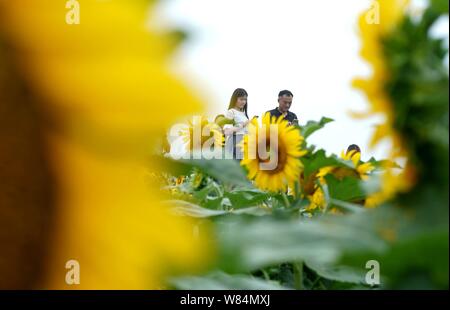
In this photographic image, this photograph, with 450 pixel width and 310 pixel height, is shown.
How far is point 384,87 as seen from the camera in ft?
1.33

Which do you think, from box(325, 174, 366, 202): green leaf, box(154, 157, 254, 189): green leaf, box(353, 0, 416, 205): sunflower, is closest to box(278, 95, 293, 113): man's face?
box(325, 174, 366, 202): green leaf

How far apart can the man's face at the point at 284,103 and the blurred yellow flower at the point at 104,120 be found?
2.38m

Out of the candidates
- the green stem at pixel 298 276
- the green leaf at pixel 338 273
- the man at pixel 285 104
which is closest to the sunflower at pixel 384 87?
the green leaf at pixel 338 273

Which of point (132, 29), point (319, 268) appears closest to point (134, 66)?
point (132, 29)

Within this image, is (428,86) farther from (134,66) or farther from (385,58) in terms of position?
(134,66)

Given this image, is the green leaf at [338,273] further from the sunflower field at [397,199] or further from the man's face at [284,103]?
the man's face at [284,103]

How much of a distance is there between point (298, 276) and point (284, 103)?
1842 millimetres

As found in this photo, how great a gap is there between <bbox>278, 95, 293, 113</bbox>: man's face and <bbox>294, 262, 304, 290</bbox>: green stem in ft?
5.59

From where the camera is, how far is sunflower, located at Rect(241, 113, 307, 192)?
112 cm

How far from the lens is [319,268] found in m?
0.84

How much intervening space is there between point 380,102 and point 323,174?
650 mm

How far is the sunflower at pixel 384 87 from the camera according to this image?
0.39 metres
